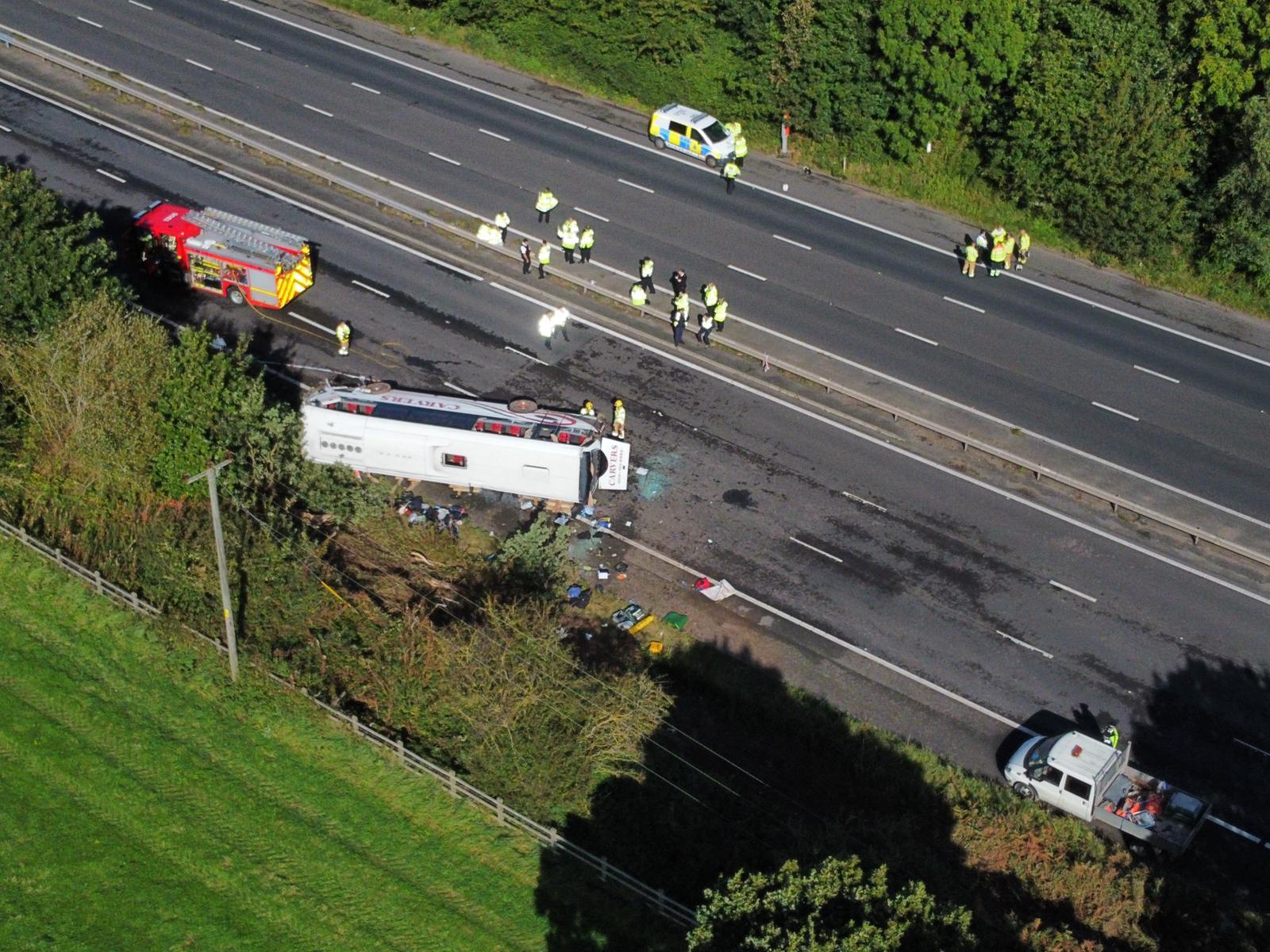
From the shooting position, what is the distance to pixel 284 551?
31.5m

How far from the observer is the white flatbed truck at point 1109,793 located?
90.0 ft

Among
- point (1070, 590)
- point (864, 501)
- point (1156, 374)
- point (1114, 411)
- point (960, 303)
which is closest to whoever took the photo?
point (1070, 590)

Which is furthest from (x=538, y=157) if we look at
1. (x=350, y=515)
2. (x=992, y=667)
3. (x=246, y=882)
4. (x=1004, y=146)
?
(x=246, y=882)

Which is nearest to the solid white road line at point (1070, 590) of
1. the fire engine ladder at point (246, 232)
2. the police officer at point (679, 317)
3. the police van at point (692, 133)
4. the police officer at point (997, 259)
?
the police officer at point (679, 317)

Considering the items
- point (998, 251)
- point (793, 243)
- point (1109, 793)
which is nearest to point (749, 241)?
point (793, 243)

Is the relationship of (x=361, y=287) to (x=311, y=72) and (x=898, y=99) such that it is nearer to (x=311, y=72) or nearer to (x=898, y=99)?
(x=311, y=72)

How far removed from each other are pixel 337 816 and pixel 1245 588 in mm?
21538

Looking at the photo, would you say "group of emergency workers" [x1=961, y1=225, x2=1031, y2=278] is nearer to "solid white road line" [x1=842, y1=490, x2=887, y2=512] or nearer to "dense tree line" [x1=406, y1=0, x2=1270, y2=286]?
"dense tree line" [x1=406, y1=0, x2=1270, y2=286]

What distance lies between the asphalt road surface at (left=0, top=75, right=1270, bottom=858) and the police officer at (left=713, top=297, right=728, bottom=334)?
177 cm

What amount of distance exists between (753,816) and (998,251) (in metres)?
22.8

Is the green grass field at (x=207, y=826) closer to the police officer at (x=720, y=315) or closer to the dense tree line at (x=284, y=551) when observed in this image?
the dense tree line at (x=284, y=551)

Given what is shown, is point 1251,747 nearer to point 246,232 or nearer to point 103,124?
point 246,232

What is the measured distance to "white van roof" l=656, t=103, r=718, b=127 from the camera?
49.1m

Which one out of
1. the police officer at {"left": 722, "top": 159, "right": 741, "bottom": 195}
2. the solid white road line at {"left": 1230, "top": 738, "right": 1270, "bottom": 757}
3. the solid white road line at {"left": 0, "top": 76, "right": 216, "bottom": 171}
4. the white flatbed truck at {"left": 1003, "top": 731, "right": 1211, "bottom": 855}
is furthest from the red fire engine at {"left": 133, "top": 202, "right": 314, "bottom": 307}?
the solid white road line at {"left": 1230, "top": 738, "right": 1270, "bottom": 757}
